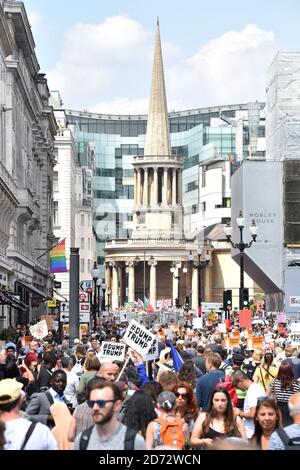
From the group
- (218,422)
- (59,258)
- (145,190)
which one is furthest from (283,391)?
(145,190)

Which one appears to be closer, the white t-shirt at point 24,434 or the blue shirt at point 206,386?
the white t-shirt at point 24,434

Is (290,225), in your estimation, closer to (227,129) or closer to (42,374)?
(42,374)

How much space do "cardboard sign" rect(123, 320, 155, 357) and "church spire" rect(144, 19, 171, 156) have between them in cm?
13813

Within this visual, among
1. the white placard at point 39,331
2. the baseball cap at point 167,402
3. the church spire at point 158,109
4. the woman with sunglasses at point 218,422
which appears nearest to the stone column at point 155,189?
the church spire at point 158,109

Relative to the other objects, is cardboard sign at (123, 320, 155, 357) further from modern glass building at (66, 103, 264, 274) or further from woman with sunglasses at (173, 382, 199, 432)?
modern glass building at (66, 103, 264, 274)

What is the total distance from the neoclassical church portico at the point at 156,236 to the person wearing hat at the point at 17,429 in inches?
5321

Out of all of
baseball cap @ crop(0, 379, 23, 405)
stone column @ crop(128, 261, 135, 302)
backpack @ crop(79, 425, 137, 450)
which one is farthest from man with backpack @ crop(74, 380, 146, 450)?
stone column @ crop(128, 261, 135, 302)

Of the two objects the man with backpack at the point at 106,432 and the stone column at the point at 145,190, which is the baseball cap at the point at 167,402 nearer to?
the man with backpack at the point at 106,432

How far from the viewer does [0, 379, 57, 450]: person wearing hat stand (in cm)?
827

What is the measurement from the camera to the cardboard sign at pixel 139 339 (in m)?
16.2

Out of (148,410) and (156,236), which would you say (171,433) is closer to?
(148,410)

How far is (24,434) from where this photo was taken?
8.34 m
